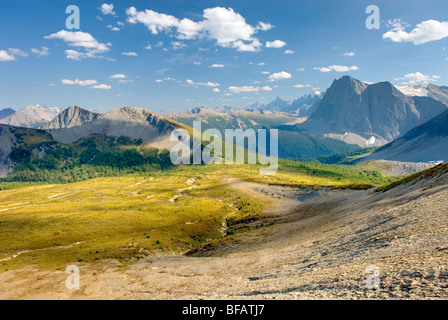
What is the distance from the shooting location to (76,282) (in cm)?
3712

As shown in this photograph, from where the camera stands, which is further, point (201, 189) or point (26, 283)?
point (201, 189)

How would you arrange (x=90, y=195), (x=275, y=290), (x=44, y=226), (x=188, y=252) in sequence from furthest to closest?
(x=90, y=195) → (x=44, y=226) → (x=188, y=252) → (x=275, y=290)

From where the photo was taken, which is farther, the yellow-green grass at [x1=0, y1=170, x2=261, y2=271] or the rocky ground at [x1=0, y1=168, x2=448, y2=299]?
the yellow-green grass at [x1=0, y1=170, x2=261, y2=271]

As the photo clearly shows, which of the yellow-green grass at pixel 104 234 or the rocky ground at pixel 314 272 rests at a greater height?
the rocky ground at pixel 314 272

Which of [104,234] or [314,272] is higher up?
[314,272]

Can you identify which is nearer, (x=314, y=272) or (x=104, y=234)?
(x=314, y=272)

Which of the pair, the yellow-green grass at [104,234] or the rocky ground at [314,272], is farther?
the yellow-green grass at [104,234]

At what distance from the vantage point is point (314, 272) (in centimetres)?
2534

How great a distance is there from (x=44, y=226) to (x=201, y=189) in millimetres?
106116

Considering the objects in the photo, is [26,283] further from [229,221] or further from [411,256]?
[229,221]

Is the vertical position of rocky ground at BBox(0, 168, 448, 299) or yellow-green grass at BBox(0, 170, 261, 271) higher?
rocky ground at BBox(0, 168, 448, 299)

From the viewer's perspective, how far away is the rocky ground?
18734mm

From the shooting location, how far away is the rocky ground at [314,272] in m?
18.7
